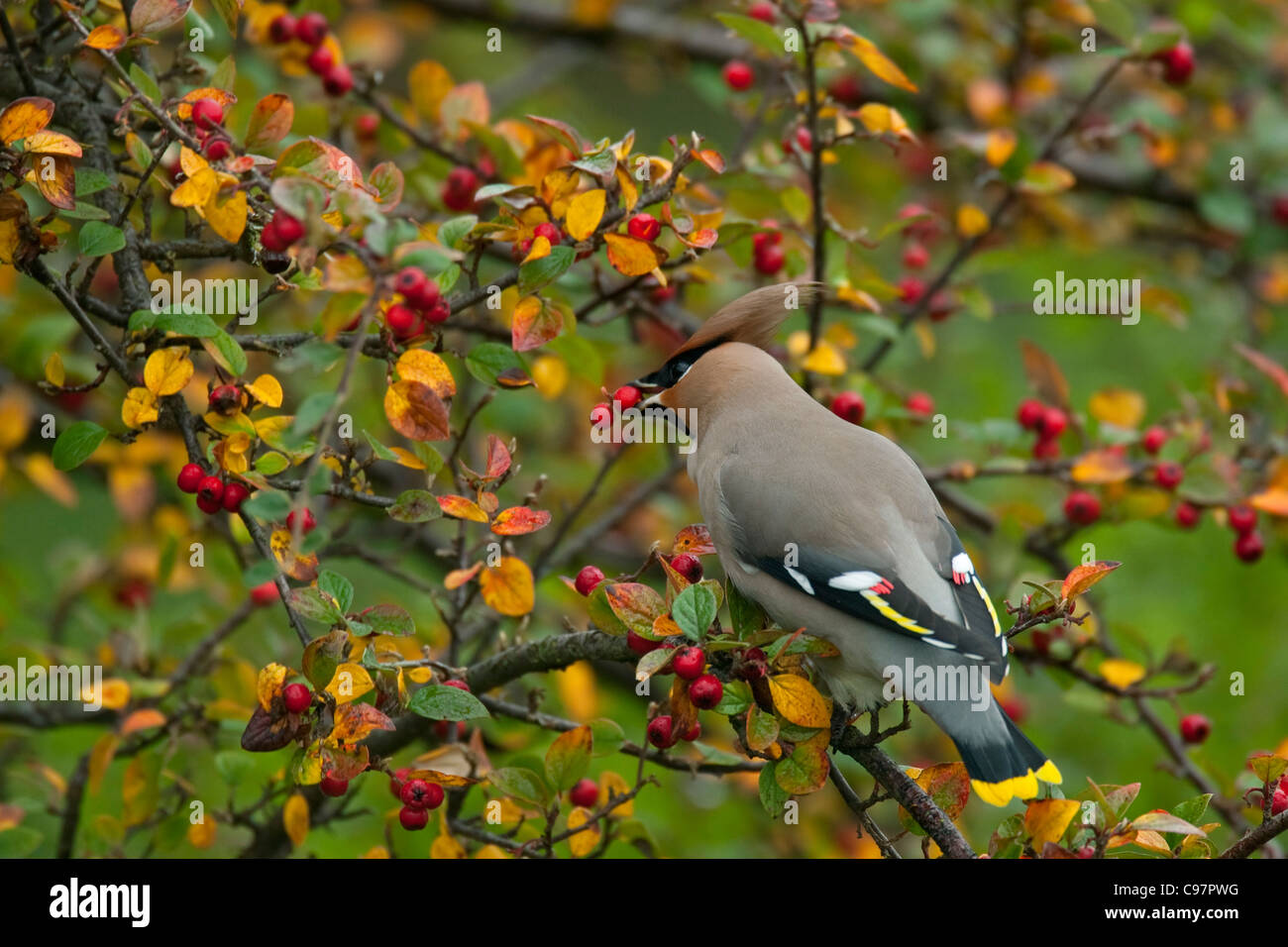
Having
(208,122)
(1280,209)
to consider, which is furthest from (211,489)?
(1280,209)

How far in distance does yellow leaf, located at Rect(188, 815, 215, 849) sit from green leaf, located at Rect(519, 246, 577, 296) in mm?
1244

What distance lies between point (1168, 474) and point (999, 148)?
34.8 inches

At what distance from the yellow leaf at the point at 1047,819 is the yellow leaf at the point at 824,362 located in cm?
124

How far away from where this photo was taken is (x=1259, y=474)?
11.1 ft

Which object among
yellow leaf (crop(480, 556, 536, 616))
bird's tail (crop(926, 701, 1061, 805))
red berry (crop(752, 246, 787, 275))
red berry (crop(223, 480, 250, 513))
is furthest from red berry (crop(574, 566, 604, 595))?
red berry (crop(752, 246, 787, 275))

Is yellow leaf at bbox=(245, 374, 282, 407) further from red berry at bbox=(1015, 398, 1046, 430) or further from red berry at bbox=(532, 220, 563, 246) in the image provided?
red berry at bbox=(1015, 398, 1046, 430)

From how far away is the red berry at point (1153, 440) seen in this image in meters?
3.33

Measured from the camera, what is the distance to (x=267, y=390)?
215cm

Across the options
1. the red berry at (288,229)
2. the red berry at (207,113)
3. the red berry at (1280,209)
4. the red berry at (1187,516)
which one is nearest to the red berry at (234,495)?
the red berry at (288,229)

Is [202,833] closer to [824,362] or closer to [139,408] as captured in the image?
[139,408]

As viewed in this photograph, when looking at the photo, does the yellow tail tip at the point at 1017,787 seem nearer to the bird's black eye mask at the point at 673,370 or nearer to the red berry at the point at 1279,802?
the red berry at the point at 1279,802
